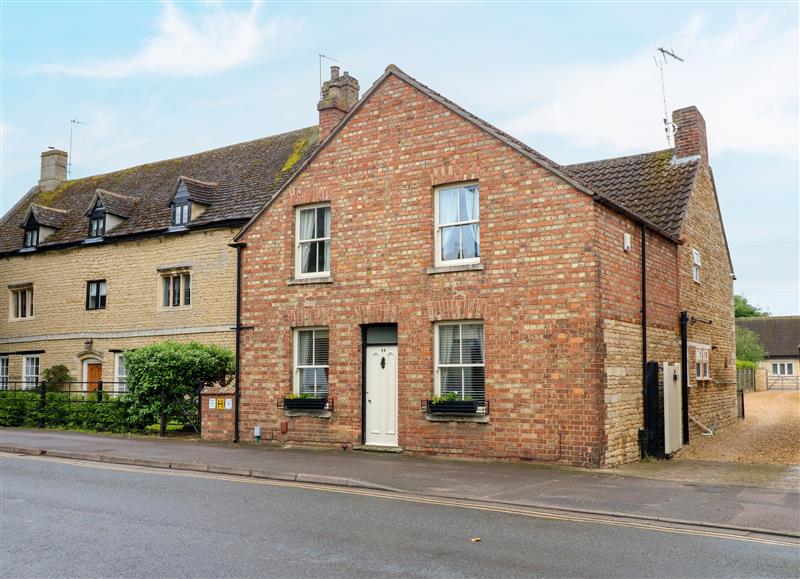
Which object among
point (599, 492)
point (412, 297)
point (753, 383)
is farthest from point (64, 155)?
point (753, 383)

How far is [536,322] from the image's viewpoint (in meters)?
14.7

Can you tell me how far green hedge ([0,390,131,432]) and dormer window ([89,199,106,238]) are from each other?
6921 millimetres

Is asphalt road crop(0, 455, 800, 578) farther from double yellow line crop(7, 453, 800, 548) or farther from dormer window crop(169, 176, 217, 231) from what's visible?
dormer window crop(169, 176, 217, 231)

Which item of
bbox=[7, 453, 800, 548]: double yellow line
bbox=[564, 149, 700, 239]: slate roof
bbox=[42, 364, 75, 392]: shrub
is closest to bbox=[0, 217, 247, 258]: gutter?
bbox=[42, 364, 75, 392]: shrub

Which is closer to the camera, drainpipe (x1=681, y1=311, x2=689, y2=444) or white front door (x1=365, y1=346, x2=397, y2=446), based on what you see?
white front door (x1=365, y1=346, x2=397, y2=446)

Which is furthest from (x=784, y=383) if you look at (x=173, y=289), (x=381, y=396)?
(x=381, y=396)

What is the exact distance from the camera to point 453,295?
1576cm

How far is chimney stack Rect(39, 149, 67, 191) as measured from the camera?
38275mm

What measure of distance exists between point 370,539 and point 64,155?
120 ft

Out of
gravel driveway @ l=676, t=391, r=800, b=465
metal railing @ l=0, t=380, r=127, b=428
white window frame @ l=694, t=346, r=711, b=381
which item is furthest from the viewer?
metal railing @ l=0, t=380, r=127, b=428

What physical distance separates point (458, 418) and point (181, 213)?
610 inches

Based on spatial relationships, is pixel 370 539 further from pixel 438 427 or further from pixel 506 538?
pixel 438 427

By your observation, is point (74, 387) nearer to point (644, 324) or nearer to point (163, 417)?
point (163, 417)

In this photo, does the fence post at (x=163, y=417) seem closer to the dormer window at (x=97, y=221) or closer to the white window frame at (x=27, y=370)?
the dormer window at (x=97, y=221)
